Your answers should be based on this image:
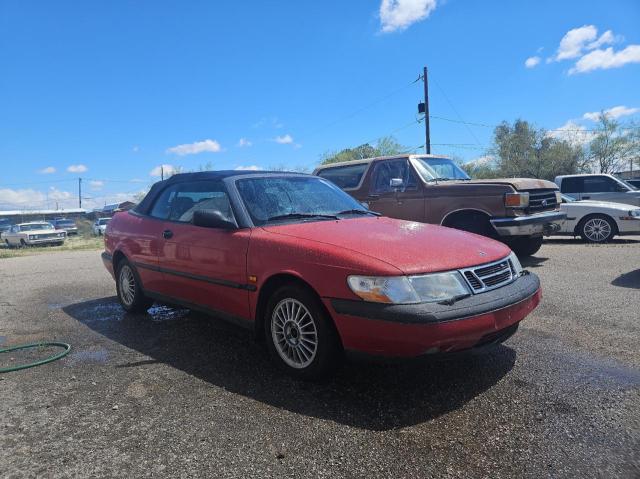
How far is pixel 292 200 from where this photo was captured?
13.8ft

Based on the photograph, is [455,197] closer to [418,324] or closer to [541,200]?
[541,200]

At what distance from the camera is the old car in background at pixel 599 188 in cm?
1355

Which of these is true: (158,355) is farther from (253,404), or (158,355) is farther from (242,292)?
(253,404)

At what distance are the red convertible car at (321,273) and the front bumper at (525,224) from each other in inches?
140

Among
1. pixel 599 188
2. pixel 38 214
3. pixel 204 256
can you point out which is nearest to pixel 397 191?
pixel 204 256

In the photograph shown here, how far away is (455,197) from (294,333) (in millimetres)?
5094

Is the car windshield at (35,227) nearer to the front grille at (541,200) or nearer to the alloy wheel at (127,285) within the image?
the alloy wheel at (127,285)

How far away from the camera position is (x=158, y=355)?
13.1 feet

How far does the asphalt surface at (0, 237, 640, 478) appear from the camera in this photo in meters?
2.36

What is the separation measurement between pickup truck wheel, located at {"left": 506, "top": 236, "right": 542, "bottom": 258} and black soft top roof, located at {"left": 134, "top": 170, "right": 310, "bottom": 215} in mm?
5477

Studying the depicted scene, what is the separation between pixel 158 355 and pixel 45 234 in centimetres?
2475

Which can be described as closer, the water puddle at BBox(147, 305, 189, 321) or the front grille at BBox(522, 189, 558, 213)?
the water puddle at BBox(147, 305, 189, 321)

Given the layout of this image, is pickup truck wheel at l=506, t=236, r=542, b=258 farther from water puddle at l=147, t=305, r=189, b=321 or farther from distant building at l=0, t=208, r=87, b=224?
distant building at l=0, t=208, r=87, b=224

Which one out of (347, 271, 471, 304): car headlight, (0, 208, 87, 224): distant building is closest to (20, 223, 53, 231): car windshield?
(347, 271, 471, 304): car headlight
